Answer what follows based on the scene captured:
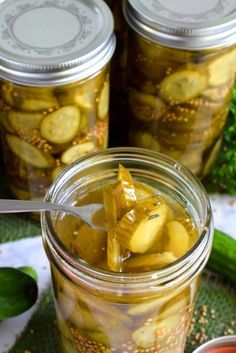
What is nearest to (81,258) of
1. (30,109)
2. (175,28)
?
(30,109)

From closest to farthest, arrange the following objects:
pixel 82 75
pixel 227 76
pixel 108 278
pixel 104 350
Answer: pixel 108 278, pixel 104 350, pixel 82 75, pixel 227 76

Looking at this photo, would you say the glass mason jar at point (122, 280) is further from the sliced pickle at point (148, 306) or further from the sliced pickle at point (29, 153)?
the sliced pickle at point (29, 153)

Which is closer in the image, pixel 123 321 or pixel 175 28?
pixel 123 321

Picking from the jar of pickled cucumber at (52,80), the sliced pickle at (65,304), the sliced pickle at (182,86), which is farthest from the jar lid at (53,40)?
the sliced pickle at (65,304)

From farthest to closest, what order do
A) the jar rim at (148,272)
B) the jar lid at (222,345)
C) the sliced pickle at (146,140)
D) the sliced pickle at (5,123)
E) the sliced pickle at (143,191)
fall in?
the sliced pickle at (146,140)
the sliced pickle at (5,123)
the jar lid at (222,345)
the sliced pickle at (143,191)
the jar rim at (148,272)

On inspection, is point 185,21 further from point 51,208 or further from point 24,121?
A: point 51,208

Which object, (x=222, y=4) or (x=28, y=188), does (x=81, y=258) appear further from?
(x=222, y=4)

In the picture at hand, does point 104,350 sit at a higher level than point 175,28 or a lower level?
lower
